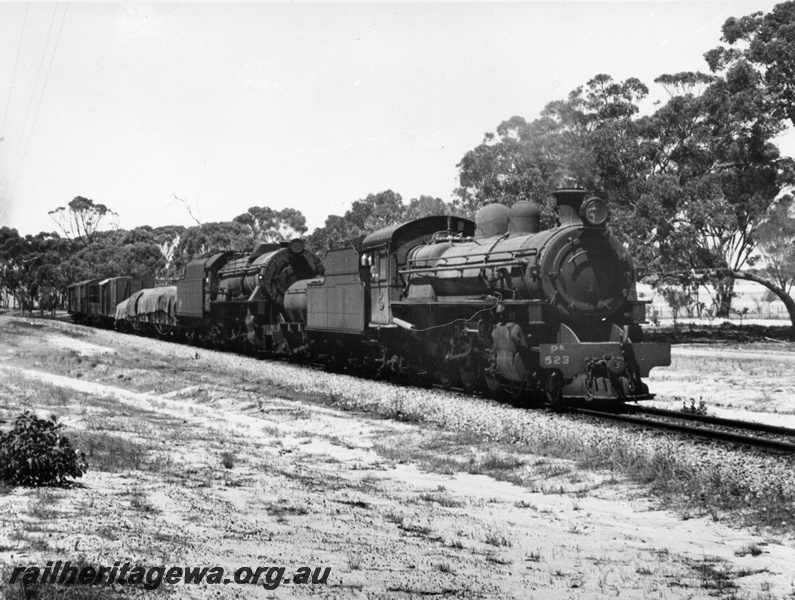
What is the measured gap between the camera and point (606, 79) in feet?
124

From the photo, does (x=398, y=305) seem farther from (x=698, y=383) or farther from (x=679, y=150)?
(x=679, y=150)

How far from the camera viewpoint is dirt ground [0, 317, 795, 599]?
6.41 meters

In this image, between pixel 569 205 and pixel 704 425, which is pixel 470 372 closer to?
pixel 569 205

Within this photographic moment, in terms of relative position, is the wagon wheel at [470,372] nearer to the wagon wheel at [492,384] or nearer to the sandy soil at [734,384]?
the wagon wheel at [492,384]

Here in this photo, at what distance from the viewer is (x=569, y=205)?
658 inches

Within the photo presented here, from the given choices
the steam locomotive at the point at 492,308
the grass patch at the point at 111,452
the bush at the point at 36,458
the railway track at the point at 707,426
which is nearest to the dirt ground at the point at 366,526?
the grass patch at the point at 111,452

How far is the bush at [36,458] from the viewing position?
8.70 metres

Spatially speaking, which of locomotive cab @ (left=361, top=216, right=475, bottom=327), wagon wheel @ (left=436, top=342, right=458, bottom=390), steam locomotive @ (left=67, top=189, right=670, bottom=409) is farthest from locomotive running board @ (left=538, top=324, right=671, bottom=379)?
locomotive cab @ (left=361, top=216, right=475, bottom=327)

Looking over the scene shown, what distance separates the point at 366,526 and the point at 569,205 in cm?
1039

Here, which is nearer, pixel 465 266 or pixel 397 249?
pixel 465 266

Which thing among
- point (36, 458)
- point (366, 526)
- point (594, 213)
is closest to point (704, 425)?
point (594, 213)

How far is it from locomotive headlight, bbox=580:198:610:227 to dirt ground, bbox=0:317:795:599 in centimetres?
532

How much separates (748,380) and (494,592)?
57.0 feet

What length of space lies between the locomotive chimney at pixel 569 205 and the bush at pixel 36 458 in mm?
10731
